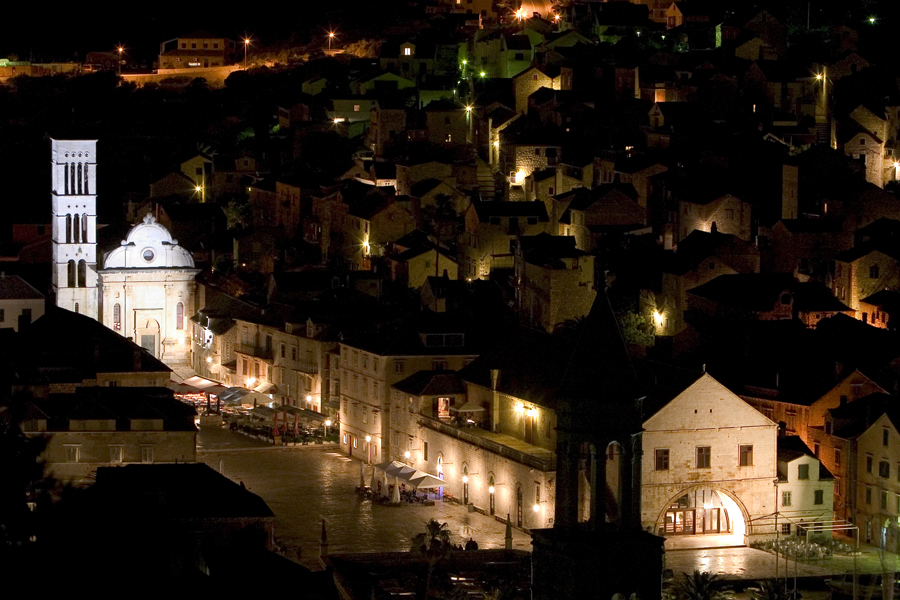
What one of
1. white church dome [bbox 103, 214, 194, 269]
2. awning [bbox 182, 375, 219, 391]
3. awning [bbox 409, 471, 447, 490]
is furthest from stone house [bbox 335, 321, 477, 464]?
white church dome [bbox 103, 214, 194, 269]

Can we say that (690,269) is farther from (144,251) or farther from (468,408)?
(144,251)

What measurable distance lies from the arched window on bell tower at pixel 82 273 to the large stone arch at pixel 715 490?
35072mm

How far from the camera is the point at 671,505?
181 feet

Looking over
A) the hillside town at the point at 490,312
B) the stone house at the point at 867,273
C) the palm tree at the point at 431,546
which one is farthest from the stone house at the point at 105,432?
the stone house at the point at 867,273

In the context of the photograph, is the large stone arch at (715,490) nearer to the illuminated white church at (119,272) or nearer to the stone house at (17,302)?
the illuminated white church at (119,272)

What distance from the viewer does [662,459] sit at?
55031 millimetres

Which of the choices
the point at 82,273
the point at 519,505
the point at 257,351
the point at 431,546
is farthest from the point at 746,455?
the point at 82,273

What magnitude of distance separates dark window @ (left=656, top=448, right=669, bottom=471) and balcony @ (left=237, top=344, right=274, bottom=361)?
24336 mm

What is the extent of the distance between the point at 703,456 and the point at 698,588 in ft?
30.1

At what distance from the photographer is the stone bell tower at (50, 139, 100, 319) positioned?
83.9 meters

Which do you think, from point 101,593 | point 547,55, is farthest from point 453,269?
point 101,593

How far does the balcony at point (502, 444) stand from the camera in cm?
5559

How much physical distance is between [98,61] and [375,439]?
78.5m

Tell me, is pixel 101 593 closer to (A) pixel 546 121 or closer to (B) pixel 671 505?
(B) pixel 671 505
